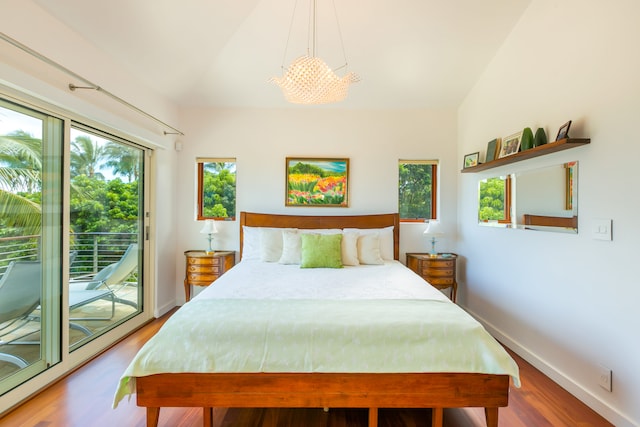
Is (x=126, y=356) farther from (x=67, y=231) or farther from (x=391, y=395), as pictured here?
(x=391, y=395)

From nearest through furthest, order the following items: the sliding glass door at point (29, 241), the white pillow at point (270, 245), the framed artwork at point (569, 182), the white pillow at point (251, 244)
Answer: the sliding glass door at point (29, 241) → the framed artwork at point (569, 182) → the white pillow at point (270, 245) → the white pillow at point (251, 244)

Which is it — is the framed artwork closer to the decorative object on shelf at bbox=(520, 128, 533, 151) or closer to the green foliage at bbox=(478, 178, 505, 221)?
the decorative object on shelf at bbox=(520, 128, 533, 151)

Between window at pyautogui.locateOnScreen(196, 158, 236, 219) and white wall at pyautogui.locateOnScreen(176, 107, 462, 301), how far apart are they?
0.11 meters

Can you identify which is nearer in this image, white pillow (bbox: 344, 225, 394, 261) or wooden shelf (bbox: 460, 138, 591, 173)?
wooden shelf (bbox: 460, 138, 591, 173)

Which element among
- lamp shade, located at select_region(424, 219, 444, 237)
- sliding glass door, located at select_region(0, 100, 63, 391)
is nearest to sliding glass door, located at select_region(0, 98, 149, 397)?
sliding glass door, located at select_region(0, 100, 63, 391)

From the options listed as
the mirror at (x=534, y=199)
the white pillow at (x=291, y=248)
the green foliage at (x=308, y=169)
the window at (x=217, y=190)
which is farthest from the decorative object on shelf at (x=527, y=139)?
the window at (x=217, y=190)

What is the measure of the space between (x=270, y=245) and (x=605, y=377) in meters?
2.75

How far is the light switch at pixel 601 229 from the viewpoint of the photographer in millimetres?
1784

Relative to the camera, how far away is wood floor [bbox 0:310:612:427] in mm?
1737

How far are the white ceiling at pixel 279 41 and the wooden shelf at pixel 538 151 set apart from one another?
114 cm

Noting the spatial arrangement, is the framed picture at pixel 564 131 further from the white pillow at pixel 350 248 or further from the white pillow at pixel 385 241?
the white pillow at pixel 350 248

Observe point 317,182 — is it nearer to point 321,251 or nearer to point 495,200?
point 321,251

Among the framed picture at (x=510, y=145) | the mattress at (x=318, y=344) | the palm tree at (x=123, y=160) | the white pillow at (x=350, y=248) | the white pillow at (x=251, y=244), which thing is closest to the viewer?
the mattress at (x=318, y=344)

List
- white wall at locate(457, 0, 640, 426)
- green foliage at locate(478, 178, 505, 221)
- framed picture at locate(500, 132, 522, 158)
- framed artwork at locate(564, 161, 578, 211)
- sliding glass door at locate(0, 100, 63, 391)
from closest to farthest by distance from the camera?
white wall at locate(457, 0, 640, 426) < sliding glass door at locate(0, 100, 63, 391) < framed artwork at locate(564, 161, 578, 211) < framed picture at locate(500, 132, 522, 158) < green foliage at locate(478, 178, 505, 221)
